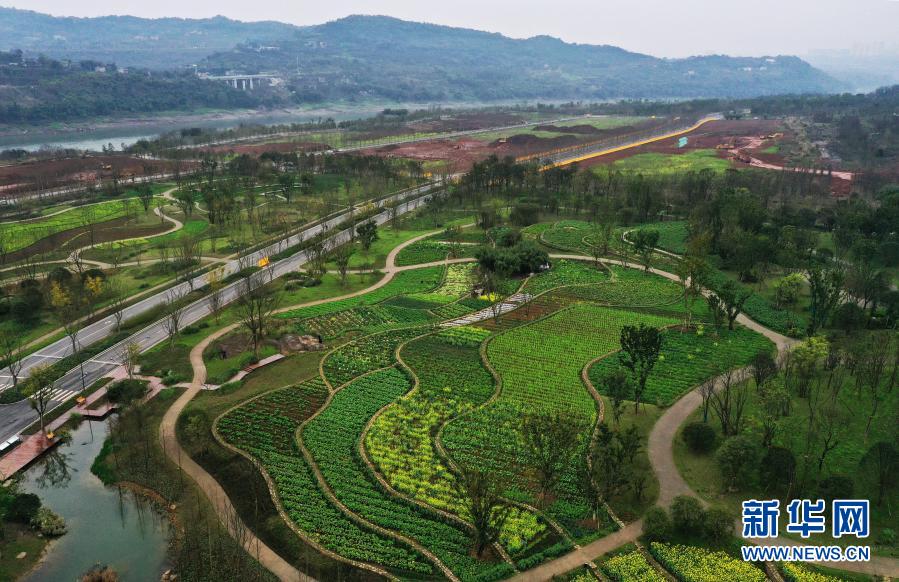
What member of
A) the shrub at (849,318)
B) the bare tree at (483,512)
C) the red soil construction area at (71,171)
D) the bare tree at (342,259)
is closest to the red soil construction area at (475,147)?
the red soil construction area at (71,171)

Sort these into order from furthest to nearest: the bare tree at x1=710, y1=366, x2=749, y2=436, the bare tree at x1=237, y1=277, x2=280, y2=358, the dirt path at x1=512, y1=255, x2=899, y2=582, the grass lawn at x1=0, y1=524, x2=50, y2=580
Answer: the bare tree at x1=237, y1=277, x2=280, y2=358 → the bare tree at x1=710, y1=366, x2=749, y2=436 → the grass lawn at x1=0, y1=524, x2=50, y2=580 → the dirt path at x1=512, y1=255, x2=899, y2=582

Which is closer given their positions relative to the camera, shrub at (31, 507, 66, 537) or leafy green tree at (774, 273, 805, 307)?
shrub at (31, 507, 66, 537)

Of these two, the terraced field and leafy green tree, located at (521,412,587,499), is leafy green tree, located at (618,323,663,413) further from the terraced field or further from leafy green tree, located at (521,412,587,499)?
leafy green tree, located at (521,412,587,499)

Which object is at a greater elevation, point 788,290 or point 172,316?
point 788,290

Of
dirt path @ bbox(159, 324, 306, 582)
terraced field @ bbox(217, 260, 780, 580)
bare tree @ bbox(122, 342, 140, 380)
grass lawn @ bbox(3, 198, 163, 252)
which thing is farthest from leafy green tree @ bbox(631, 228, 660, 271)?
grass lawn @ bbox(3, 198, 163, 252)

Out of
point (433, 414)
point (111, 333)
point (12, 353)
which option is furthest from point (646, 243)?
point (12, 353)

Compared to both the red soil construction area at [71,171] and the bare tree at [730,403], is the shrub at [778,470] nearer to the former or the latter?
the bare tree at [730,403]

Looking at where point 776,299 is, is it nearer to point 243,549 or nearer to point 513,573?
point 513,573

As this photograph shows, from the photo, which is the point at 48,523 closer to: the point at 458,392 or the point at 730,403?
the point at 458,392
